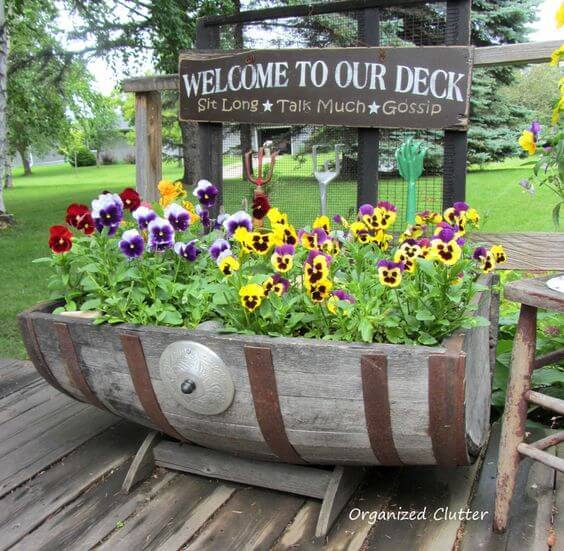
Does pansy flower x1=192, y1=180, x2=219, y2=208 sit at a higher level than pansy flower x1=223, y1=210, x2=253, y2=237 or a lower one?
higher

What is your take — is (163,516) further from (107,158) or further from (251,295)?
(107,158)

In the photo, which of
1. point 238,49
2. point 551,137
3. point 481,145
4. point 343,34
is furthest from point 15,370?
point 481,145

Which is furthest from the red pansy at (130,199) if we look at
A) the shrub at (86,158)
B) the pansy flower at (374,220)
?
the shrub at (86,158)

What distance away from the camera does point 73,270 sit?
236cm

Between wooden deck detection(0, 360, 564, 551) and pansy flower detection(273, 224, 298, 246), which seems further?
pansy flower detection(273, 224, 298, 246)

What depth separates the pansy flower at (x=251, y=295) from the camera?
72.9 inches

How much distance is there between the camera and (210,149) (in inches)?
132

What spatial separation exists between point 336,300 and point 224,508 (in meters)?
0.78

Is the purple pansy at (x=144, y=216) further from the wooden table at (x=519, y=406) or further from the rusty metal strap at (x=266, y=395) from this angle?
the wooden table at (x=519, y=406)

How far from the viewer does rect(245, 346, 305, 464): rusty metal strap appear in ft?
5.96

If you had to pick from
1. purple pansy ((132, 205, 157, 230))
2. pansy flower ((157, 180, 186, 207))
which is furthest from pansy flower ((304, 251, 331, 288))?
pansy flower ((157, 180, 186, 207))

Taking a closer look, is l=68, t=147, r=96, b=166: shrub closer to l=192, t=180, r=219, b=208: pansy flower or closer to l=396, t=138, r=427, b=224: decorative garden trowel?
l=396, t=138, r=427, b=224: decorative garden trowel

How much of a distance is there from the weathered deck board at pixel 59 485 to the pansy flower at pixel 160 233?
85 centimetres

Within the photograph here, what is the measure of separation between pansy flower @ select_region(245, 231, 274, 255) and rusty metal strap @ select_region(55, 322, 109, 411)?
68 cm
